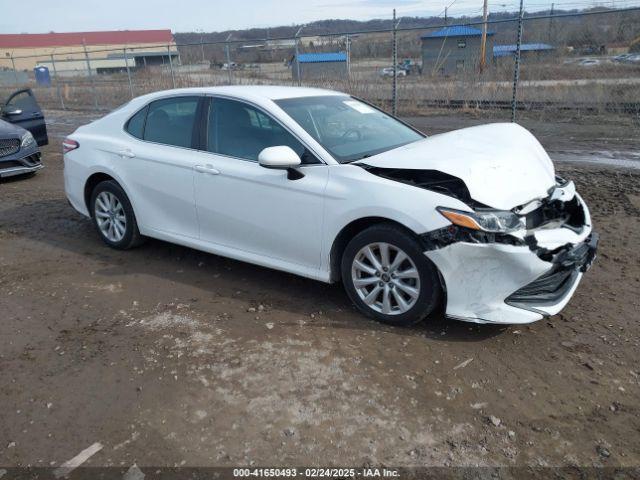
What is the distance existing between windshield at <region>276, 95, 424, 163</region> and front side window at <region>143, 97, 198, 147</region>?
0.91 metres

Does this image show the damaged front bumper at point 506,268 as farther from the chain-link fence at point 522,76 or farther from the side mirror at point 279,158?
the chain-link fence at point 522,76

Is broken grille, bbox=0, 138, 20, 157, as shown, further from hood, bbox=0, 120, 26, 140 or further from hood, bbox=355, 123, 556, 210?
hood, bbox=355, 123, 556, 210

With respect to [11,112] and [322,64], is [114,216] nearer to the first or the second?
[11,112]

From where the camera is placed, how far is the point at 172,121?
500 centimetres

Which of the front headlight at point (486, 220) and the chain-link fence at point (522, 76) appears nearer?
the front headlight at point (486, 220)

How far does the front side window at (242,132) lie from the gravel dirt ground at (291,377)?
116 centimetres

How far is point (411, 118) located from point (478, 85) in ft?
6.69

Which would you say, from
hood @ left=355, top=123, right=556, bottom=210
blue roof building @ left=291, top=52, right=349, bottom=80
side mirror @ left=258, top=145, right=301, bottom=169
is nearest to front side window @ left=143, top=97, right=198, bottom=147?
side mirror @ left=258, top=145, right=301, bottom=169

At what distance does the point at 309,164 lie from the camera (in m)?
4.07

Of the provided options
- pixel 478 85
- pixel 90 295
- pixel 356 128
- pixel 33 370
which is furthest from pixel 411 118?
pixel 33 370

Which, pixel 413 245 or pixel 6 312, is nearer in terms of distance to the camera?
pixel 413 245

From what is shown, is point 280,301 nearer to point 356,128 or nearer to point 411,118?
point 356,128

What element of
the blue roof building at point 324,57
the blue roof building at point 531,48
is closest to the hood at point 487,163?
the blue roof building at point 531,48

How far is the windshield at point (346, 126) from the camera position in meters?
4.23
